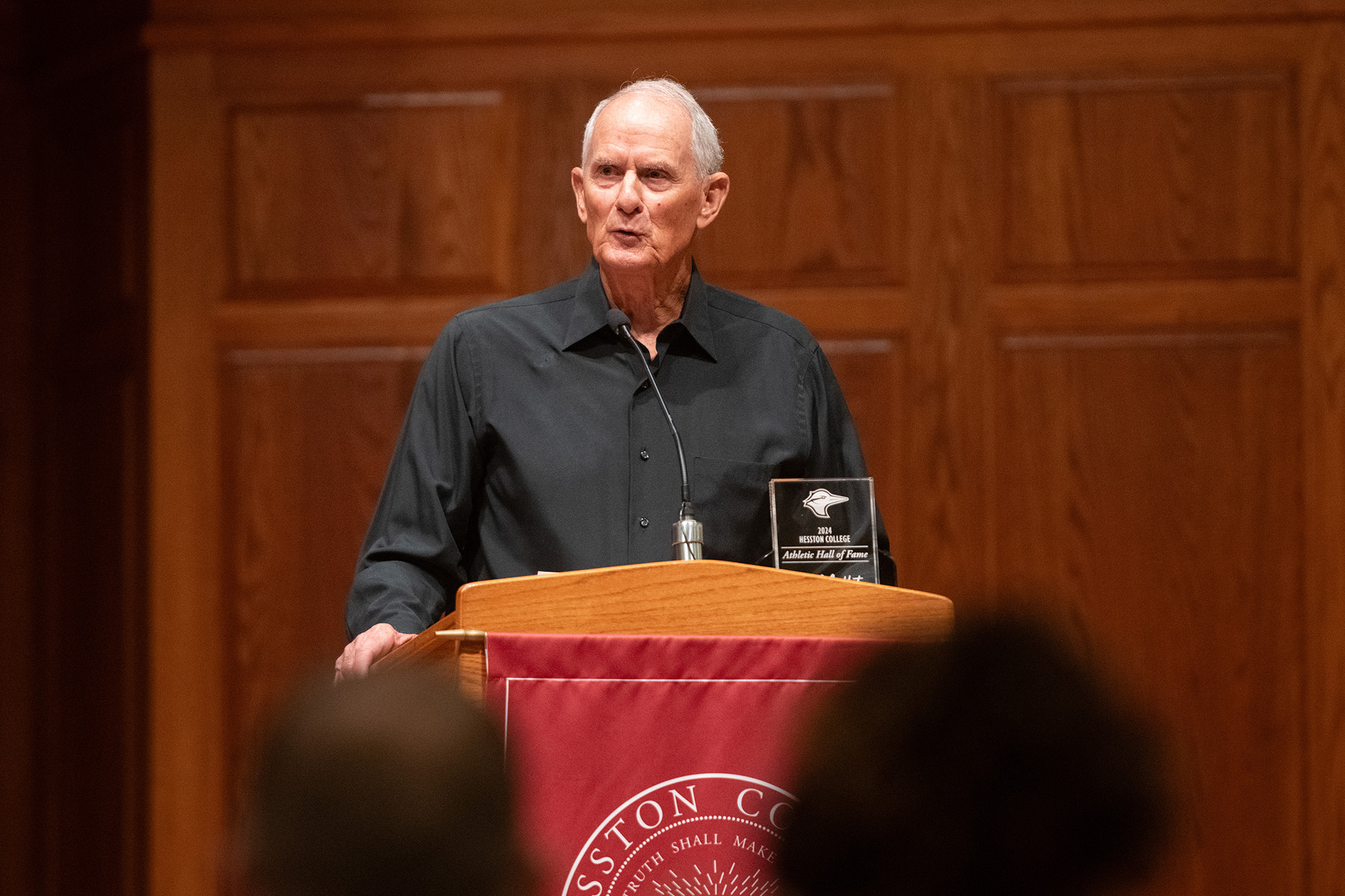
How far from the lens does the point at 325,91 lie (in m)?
3.97

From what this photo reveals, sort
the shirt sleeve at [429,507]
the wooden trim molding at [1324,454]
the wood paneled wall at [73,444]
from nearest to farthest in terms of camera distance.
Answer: the shirt sleeve at [429,507] < the wooden trim molding at [1324,454] < the wood paneled wall at [73,444]

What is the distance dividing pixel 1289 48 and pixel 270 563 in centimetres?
282

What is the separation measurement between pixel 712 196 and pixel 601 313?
309 mm

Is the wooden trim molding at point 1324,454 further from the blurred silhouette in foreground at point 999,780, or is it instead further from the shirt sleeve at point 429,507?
the blurred silhouette in foreground at point 999,780

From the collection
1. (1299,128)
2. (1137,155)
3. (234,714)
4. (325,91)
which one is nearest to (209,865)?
(234,714)

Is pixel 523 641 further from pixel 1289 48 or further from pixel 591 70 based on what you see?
pixel 1289 48

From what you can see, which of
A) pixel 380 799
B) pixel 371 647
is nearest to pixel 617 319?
pixel 371 647

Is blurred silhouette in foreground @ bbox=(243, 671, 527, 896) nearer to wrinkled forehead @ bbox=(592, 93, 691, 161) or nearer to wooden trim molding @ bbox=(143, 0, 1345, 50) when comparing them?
wrinkled forehead @ bbox=(592, 93, 691, 161)

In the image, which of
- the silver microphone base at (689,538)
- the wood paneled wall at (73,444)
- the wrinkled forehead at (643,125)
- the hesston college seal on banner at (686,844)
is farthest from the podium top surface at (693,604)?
the wood paneled wall at (73,444)

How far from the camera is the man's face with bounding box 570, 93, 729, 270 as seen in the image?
2465 millimetres

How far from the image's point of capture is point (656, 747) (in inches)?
61.0

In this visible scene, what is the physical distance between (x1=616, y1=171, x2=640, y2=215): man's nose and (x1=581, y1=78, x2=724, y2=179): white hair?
0.30 feet

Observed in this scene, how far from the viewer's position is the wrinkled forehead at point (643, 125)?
2.47 m

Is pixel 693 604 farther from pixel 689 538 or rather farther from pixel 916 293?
pixel 916 293
